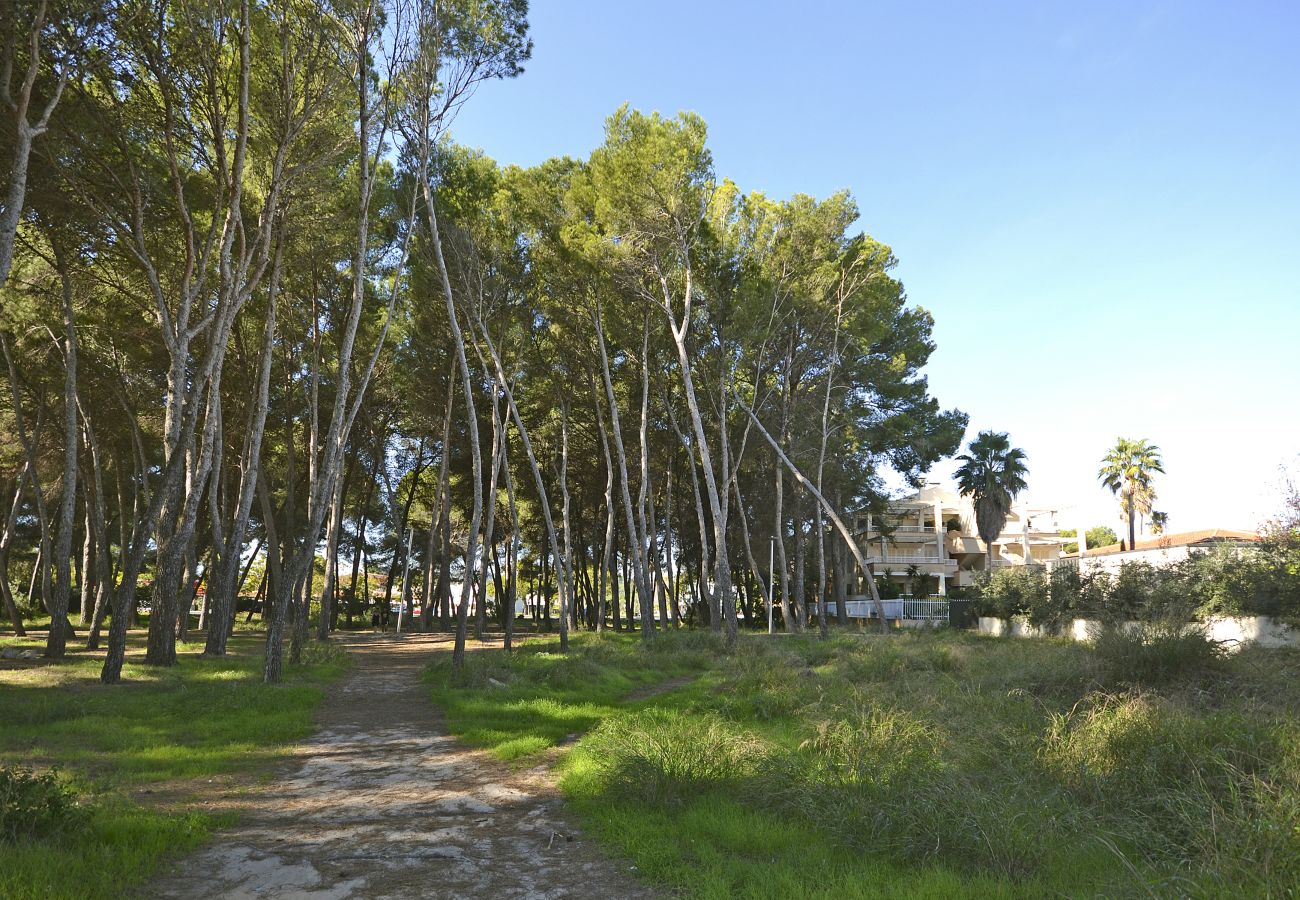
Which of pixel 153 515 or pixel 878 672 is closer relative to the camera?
pixel 153 515

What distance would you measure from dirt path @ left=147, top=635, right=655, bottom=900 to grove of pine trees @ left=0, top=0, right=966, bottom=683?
20.3ft

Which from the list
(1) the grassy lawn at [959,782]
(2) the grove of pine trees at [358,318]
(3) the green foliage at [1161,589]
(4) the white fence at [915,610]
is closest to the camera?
(1) the grassy lawn at [959,782]

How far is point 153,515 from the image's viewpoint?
12.0 m

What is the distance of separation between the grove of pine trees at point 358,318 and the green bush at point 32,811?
616 cm

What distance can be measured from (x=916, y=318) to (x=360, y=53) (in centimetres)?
2331

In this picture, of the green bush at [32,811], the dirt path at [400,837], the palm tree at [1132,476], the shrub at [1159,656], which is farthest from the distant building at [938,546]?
the green bush at [32,811]

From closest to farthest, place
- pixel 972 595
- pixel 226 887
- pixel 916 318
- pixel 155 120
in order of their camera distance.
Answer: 1. pixel 226 887
2. pixel 155 120
3. pixel 972 595
4. pixel 916 318

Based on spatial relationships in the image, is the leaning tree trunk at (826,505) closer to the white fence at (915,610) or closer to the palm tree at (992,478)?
the white fence at (915,610)

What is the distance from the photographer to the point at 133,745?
25.6ft

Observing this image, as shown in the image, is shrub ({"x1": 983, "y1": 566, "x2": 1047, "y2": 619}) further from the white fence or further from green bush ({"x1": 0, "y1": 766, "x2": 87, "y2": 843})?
green bush ({"x1": 0, "y1": 766, "x2": 87, "y2": 843})

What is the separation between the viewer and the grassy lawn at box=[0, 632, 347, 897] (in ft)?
13.8

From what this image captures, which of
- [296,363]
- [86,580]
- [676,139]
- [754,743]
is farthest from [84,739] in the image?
[86,580]

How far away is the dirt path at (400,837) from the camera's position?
434 centimetres

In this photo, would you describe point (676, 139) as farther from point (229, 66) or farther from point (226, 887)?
point (226, 887)
